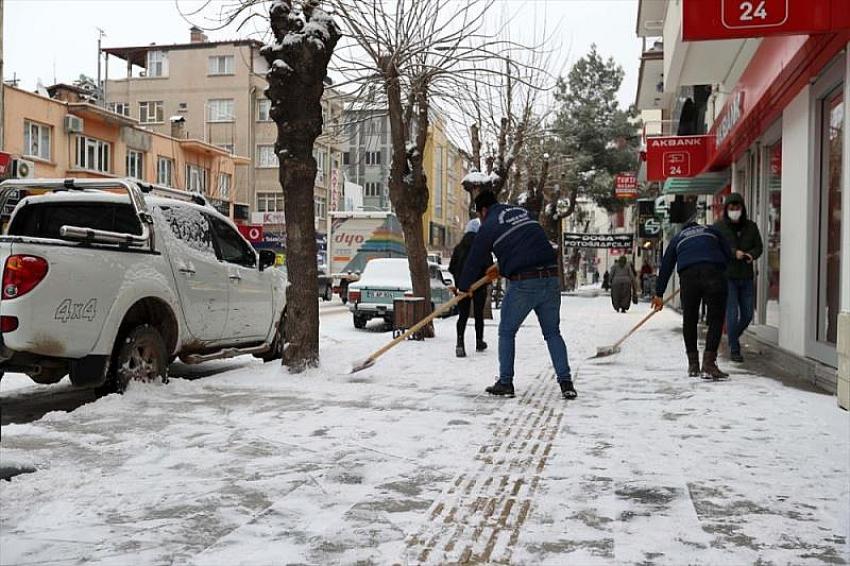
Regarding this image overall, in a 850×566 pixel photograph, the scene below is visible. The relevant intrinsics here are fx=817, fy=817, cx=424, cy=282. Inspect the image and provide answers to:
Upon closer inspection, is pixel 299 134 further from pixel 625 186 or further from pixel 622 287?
pixel 625 186

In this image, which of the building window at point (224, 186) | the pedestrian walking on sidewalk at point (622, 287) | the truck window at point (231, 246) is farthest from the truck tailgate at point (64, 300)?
the building window at point (224, 186)

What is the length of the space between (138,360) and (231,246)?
7.36ft

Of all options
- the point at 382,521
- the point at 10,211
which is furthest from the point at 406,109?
the point at 382,521

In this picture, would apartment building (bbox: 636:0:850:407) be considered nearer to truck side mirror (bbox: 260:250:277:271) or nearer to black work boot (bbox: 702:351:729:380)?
black work boot (bbox: 702:351:729:380)

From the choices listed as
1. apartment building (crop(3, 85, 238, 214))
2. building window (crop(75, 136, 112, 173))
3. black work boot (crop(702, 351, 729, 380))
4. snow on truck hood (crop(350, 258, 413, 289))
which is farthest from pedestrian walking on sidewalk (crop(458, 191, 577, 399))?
building window (crop(75, 136, 112, 173))

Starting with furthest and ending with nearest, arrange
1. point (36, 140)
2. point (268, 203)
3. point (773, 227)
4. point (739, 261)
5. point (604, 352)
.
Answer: point (268, 203) → point (36, 140) → point (773, 227) → point (604, 352) → point (739, 261)

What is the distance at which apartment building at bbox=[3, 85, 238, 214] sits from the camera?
1196 inches

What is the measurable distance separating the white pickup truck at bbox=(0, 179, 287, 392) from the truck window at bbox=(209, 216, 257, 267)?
0.06 feet

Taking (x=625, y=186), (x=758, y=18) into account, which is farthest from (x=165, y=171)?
(x=758, y=18)

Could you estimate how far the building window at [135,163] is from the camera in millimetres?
37781

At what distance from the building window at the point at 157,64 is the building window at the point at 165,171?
15.6 m

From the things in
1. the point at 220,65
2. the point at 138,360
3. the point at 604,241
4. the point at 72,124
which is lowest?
the point at 138,360

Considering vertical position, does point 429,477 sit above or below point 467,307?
below

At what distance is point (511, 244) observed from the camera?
7223mm
